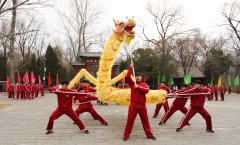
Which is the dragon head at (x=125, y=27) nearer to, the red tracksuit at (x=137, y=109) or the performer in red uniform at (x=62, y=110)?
the red tracksuit at (x=137, y=109)

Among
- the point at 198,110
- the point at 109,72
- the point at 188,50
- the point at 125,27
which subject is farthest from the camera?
the point at 188,50

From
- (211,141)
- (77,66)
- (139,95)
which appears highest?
(77,66)

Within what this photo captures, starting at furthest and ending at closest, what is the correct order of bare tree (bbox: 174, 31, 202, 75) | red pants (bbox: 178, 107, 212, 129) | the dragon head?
bare tree (bbox: 174, 31, 202, 75), the dragon head, red pants (bbox: 178, 107, 212, 129)

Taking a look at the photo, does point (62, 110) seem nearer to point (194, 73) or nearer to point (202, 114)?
point (202, 114)

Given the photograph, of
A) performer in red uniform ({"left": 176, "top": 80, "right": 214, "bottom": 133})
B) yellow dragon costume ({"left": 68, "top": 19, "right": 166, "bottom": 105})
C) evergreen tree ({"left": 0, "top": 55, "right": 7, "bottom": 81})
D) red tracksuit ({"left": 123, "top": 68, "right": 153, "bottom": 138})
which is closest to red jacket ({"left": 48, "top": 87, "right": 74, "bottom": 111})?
yellow dragon costume ({"left": 68, "top": 19, "right": 166, "bottom": 105})

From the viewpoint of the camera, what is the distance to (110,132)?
902cm

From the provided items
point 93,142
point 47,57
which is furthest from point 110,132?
point 47,57

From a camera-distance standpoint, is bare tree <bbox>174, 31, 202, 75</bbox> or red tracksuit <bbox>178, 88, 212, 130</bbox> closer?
red tracksuit <bbox>178, 88, 212, 130</bbox>

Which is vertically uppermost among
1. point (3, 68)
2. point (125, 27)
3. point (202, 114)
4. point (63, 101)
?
point (3, 68)

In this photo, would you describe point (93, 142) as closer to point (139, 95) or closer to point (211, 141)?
point (139, 95)

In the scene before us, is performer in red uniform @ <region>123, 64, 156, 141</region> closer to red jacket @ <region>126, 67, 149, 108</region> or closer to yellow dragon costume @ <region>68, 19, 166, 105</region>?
red jacket @ <region>126, 67, 149, 108</region>

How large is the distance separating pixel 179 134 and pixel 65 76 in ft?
141

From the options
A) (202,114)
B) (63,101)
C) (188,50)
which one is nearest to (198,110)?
(202,114)

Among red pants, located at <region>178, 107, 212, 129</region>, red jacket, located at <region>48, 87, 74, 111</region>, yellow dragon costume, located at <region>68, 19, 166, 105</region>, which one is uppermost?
A: yellow dragon costume, located at <region>68, 19, 166, 105</region>
